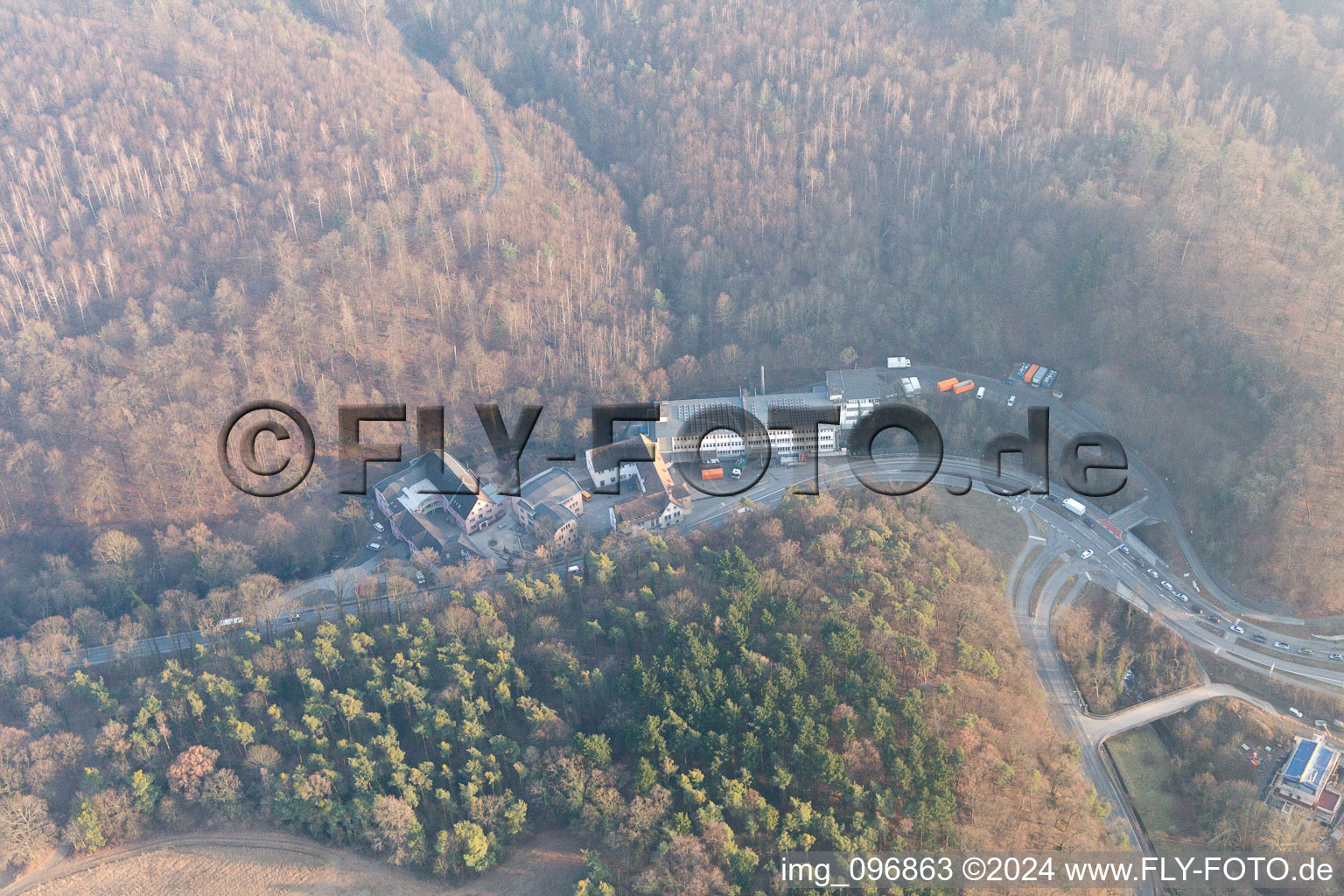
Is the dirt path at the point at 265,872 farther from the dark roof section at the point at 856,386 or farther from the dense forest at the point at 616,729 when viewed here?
the dark roof section at the point at 856,386

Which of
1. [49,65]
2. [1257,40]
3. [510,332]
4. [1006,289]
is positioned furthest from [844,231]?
[49,65]

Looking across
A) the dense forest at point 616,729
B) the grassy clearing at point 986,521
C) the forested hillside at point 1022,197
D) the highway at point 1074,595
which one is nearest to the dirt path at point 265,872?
the dense forest at point 616,729

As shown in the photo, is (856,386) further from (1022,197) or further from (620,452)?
(1022,197)

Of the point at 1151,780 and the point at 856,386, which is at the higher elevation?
the point at 856,386

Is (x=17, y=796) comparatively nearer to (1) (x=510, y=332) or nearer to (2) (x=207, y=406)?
(2) (x=207, y=406)
